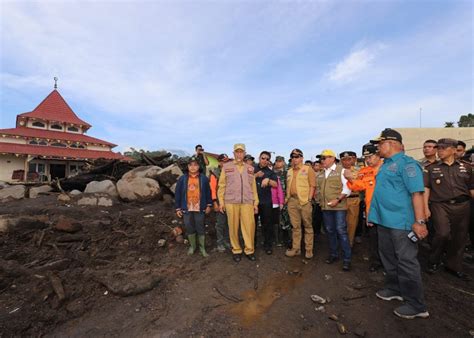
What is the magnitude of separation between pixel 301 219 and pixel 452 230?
2399 mm

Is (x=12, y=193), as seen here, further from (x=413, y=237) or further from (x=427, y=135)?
(x=427, y=135)

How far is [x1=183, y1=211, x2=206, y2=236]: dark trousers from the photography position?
4902 millimetres

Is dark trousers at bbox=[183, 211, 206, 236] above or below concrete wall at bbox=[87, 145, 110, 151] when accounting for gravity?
below

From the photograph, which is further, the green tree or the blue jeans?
the green tree

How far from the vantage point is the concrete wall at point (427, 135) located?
20656mm

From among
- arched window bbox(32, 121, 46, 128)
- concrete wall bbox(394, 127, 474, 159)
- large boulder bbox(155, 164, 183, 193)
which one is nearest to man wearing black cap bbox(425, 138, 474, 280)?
large boulder bbox(155, 164, 183, 193)

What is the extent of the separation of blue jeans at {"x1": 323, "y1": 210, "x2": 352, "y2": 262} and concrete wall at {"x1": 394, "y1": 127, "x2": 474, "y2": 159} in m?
20.3

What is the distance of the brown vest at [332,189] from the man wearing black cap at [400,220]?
3.31 ft

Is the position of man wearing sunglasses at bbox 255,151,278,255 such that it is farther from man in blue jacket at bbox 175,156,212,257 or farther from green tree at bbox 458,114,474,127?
green tree at bbox 458,114,474,127

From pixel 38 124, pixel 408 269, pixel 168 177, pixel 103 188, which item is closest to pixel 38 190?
pixel 103 188

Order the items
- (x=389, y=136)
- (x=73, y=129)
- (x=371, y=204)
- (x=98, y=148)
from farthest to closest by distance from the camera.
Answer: (x=73, y=129)
(x=98, y=148)
(x=371, y=204)
(x=389, y=136)

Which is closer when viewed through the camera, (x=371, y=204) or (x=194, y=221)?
(x=371, y=204)

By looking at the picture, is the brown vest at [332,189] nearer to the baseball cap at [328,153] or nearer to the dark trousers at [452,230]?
the baseball cap at [328,153]

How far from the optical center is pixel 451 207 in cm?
405
